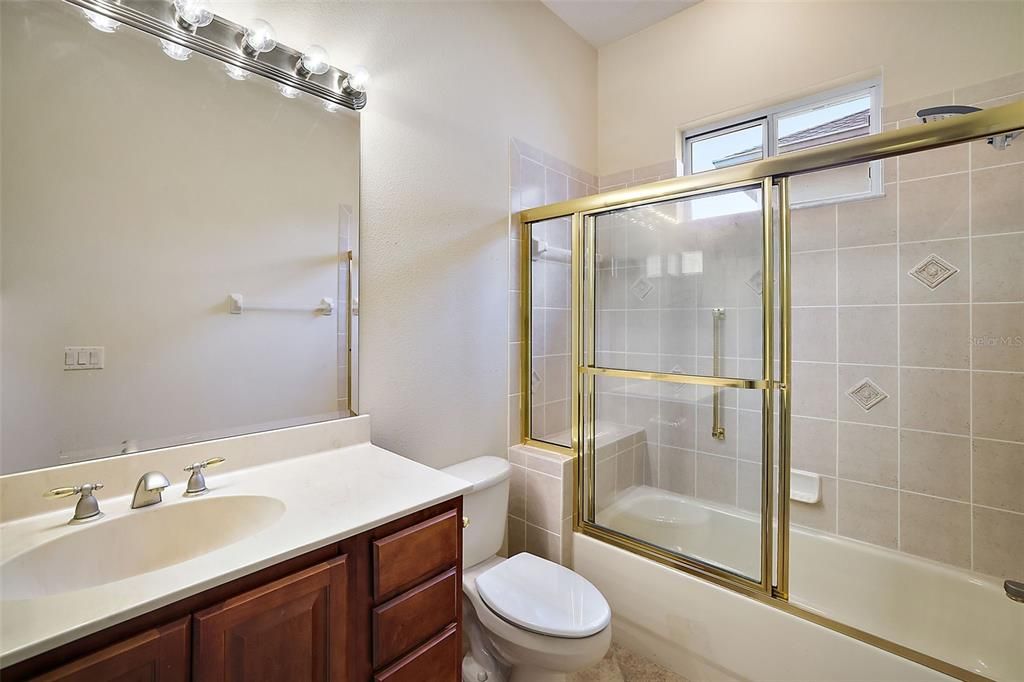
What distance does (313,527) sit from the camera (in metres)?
0.86

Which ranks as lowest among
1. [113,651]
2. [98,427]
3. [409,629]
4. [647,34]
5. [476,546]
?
[476,546]

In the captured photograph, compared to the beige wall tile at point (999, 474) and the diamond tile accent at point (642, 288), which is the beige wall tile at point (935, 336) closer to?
the beige wall tile at point (999, 474)

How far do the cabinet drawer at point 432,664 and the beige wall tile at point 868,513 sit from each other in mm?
1807

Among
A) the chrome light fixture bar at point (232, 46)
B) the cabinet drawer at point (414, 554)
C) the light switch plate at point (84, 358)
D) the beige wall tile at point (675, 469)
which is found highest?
the chrome light fixture bar at point (232, 46)

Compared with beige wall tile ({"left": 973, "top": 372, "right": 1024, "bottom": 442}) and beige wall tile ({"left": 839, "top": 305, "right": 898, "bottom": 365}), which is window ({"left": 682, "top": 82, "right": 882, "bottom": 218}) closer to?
beige wall tile ({"left": 839, "top": 305, "right": 898, "bottom": 365})

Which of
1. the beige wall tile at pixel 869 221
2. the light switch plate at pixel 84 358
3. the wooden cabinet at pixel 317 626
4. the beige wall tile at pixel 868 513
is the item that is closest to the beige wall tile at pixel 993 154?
the beige wall tile at pixel 869 221

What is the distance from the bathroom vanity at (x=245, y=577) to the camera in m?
0.63

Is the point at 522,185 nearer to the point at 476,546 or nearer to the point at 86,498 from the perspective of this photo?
the point at 476,546

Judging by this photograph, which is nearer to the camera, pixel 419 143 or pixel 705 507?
pixel 419 143

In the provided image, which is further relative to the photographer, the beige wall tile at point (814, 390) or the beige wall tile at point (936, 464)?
the beige wall tile at point (814, 390)

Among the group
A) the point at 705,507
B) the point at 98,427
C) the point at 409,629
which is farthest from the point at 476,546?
the point at 98,427

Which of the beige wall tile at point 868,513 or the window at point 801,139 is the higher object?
the window at point 801,139

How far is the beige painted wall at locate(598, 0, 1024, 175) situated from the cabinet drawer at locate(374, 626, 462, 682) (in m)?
2.40

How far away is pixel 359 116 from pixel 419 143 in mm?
251
